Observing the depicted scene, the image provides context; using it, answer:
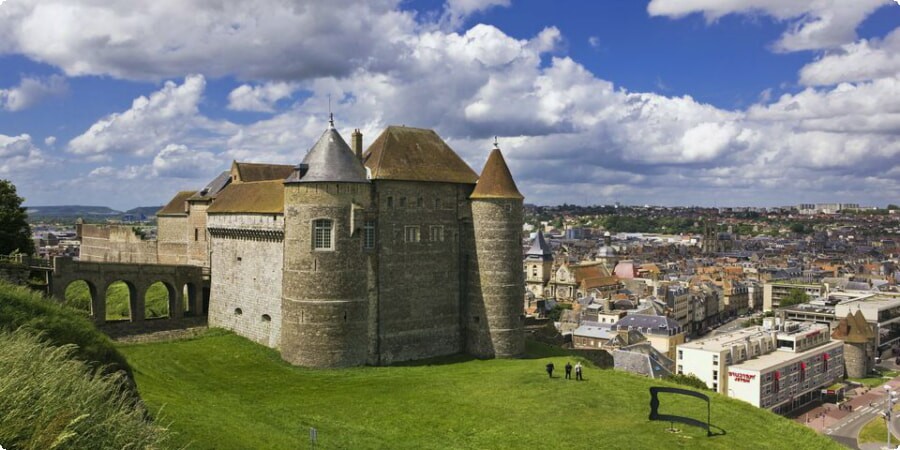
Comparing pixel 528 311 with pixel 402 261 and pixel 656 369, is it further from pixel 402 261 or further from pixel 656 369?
pixel 402 261

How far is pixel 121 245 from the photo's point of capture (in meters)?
67.0

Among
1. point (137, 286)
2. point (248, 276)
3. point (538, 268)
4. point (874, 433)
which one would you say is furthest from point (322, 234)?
point (538, 268)

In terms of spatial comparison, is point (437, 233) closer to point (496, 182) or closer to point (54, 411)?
point (496, 182)

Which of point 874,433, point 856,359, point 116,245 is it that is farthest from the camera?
point 856,359

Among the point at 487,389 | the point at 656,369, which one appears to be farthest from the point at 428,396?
the point at 656,369

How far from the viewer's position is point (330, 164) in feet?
130

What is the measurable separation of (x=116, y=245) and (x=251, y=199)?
95.4 feet

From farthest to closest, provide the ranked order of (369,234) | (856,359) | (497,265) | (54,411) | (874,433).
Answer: (856,359) < (874,433) < (497,265) < (369,234) < (54,411)

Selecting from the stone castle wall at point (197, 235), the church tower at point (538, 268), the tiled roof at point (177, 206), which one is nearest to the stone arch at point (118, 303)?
the stone castle wall at point (197, 235)

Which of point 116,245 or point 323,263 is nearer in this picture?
point 323,263

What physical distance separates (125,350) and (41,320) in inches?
799

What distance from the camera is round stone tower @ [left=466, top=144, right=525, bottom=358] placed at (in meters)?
44.4

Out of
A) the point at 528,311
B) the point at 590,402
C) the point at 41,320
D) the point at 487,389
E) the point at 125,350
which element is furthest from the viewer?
the point at 528,311

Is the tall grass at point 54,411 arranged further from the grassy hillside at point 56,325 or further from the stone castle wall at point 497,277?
the stone castle wall at point 497,277
